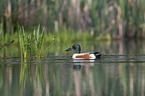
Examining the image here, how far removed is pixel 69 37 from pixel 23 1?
386 centimetres

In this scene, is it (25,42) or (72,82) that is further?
(25,42)

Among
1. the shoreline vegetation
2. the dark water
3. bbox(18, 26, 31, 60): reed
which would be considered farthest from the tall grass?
the shoreline vegetation

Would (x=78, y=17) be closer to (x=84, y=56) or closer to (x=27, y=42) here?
(x=84, y=56)

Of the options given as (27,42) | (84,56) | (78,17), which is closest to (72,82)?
(27,42)

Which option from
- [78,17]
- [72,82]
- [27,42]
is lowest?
[72,82]

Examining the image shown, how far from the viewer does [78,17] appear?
883 inches

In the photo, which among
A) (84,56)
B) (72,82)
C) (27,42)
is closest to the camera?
(72,82)

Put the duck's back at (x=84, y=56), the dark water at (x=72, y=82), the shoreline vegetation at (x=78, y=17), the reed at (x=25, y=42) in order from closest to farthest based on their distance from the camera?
the dark water at (x=72, y=82), the reed at (x=25, y=42), the duck's back at (x=84, y=56), the shoreline vegetation at (x=78, y=17)

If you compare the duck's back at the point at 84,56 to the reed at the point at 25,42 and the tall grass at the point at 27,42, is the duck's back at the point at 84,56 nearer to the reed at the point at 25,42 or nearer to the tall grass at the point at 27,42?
Result: the tall grass at the point at 27,42

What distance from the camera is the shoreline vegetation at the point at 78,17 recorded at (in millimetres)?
19500

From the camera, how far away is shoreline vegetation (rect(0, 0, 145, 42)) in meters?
19.5

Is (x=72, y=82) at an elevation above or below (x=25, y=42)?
below

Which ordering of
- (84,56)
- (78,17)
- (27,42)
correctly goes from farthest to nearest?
(78,17) < (84,56) < (27,42)

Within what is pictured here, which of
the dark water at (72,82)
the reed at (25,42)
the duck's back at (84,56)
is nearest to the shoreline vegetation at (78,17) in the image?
the duck's back at (84,56)
